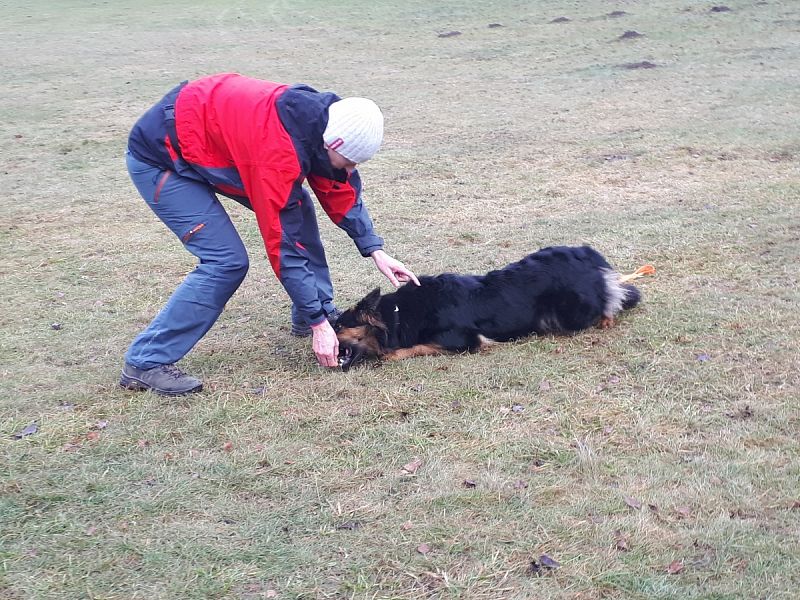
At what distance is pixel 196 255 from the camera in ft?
15.6

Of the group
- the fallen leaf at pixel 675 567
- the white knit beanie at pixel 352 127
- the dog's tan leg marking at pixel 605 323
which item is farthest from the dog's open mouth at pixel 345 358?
the fallen leaf at pixel 675 567

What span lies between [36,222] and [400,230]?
A: 12.9 feet

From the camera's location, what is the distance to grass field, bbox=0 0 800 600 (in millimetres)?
3252

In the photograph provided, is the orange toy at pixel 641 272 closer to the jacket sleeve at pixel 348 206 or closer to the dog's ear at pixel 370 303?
the dog's ear at pixel 370 303

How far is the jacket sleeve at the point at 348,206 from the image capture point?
487 cm

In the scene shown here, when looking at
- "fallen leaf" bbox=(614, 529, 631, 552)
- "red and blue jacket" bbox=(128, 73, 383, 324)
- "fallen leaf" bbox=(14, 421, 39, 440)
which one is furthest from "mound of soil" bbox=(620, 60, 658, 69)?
"fallen leaf" bbox=(614, 529, 631, 552)

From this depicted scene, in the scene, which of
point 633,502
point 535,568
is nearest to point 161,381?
point 535,568

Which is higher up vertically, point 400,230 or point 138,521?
point 138,521

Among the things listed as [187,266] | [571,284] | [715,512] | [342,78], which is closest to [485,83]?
[342,78]

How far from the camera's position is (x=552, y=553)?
3275 mm

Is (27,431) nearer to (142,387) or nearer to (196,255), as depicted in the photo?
(142,387)

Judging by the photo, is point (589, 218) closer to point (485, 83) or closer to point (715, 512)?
point (715, 512)

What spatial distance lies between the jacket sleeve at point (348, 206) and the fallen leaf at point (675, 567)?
2655mm

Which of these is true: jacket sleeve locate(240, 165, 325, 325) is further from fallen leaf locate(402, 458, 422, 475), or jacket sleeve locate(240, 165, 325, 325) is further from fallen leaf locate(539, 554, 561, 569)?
fallen leaf locate(539, 554, 561, 569)
